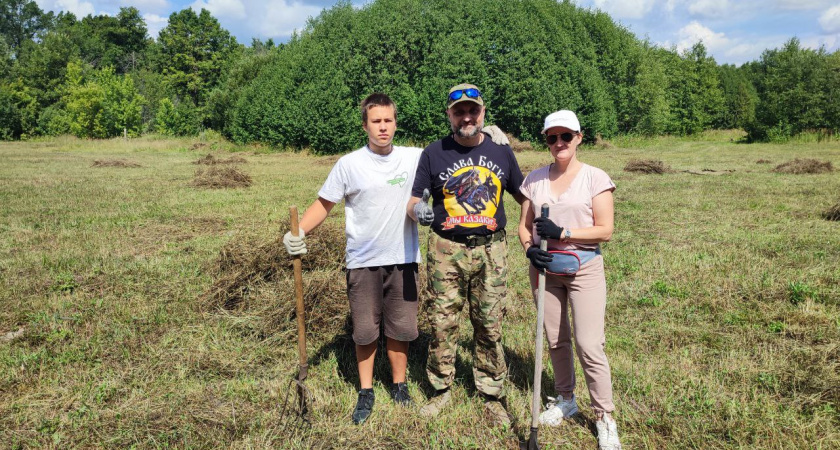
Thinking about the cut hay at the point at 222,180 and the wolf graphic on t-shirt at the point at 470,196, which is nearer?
the wolf graphic on t-shirt at the point at 470,196

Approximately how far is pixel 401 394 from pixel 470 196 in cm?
153

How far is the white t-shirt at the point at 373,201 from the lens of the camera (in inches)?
129

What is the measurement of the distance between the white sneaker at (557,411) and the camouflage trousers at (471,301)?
1.11 feet

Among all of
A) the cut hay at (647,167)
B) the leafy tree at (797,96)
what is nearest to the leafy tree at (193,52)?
the leafy tree at (797,96)

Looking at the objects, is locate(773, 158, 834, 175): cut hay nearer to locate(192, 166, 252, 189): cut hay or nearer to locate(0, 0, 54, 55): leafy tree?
locate(192, 166, 252, 189): cut hay

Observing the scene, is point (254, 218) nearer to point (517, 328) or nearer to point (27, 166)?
point (517, 328)

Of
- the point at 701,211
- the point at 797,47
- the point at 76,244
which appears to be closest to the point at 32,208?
the point at 76,244

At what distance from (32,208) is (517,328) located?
11233 mm

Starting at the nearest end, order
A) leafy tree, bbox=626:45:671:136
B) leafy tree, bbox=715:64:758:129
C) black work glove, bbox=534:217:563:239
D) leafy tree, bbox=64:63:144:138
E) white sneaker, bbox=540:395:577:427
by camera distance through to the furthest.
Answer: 1. black work glove, bbox=534:217:563:239
2. white sneaker, bbox=540:395:577:427
3. leafy tree, bbox=626:45:671:136
4. leafy tree, bbox=64:63:144:138
5. leafy tree, bbox=715:64:758:129

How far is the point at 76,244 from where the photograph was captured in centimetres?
773

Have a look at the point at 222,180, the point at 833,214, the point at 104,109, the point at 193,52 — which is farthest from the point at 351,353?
the point at 193,52

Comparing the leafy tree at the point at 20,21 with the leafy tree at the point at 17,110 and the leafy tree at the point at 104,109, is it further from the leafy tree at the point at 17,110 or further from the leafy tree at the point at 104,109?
the leafy tree at the point at 104,109

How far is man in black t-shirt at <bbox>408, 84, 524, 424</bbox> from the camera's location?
124 inches

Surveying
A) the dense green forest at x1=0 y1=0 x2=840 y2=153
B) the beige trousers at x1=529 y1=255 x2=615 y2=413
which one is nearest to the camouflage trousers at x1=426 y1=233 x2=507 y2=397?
the beige trousers at x1=529 y1=255 x2=615 y2=413
